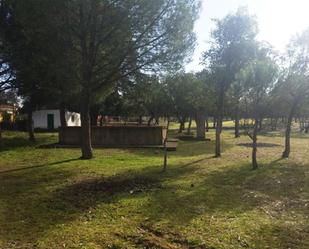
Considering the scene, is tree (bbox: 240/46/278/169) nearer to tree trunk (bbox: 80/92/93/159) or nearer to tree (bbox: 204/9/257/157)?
tree (bbox: 204/9/257/157)

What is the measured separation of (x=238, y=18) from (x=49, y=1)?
391 inches

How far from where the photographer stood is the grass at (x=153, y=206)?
750cm

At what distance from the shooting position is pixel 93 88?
2017 cm

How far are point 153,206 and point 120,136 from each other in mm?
19030

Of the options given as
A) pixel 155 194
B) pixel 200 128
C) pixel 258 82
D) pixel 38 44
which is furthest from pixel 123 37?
pixel 200 128

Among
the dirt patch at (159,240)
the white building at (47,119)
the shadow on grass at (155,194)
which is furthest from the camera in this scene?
the white building at (47,119)

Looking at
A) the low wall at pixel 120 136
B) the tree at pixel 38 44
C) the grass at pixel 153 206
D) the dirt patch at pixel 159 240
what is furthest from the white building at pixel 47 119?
the dirt patch at pixel 159 240

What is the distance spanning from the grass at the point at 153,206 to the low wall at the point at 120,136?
11.0 m

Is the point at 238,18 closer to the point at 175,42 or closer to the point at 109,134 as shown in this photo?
the point at 175,42

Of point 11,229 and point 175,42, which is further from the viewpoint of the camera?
point 175,42

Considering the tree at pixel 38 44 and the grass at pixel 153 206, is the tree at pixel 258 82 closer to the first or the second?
the grass at pixel 153 206

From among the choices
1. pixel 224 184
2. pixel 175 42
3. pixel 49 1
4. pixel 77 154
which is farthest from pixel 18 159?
pixel 224 184

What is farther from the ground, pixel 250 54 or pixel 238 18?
pixel 238 18

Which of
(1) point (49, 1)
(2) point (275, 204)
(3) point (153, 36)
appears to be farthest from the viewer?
(3) point (153, 36)
